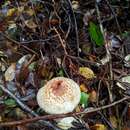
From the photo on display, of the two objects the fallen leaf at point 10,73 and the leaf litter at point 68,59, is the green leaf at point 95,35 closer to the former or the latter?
the leaf litter at point 68,59

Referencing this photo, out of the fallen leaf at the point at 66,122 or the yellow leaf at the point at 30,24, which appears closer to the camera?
the fallen leaf at the point at 66,122

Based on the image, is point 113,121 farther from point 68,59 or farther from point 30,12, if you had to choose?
point 30,12

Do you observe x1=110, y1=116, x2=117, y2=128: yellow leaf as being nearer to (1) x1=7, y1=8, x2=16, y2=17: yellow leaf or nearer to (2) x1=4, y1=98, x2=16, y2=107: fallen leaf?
(2) x1=4, y1=98, x2=16, y2=107: fallen leaf

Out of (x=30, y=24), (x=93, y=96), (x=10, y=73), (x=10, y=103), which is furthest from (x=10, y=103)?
(x=30, y=24)

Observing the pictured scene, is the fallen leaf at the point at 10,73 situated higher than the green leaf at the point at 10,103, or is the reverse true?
the fallen leaf at the point at 10,73

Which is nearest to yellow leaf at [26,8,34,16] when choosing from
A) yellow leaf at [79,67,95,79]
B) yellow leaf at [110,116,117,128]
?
yellow leaf at [79,67,95,79]

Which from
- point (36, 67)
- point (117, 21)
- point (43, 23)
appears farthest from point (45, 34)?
point (117, 21)

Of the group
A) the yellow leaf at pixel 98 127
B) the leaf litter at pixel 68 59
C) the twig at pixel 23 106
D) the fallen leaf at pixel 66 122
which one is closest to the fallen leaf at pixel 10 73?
the leaf litter at pixel 68 59

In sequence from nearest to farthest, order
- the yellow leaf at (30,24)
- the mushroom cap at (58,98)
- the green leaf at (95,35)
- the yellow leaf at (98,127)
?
the mushroom cap at (58,98) → the yellow leaf at (98,127) → the green leaf at (95,35) → the yellow leaf at (30,24)
